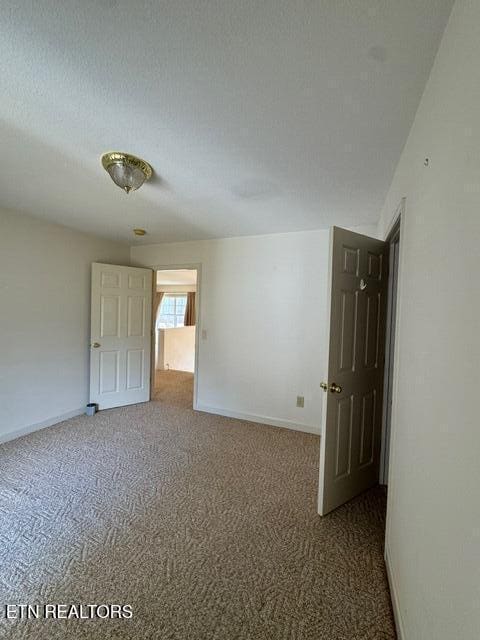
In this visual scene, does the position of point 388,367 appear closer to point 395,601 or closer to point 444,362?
point 395,601

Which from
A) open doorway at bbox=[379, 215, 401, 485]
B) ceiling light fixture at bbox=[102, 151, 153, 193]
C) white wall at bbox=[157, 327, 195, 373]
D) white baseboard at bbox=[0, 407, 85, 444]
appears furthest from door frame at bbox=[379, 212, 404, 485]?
white wall at bbox=[157, 327, 195, 373]

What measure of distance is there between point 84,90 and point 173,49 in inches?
19.3

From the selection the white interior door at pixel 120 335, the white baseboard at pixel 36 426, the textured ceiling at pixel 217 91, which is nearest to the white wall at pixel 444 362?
the textured ceiling at pixel 217 91

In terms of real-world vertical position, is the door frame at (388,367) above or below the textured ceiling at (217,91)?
below

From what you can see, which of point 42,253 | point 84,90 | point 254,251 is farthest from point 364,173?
point 42,253

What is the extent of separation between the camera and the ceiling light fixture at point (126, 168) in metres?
1.77

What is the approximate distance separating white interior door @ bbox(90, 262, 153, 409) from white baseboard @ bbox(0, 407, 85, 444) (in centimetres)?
28

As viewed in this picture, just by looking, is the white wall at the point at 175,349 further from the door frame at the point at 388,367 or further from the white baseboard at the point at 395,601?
the white baseboard at the point at 395,601

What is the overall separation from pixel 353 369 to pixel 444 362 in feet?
4.15

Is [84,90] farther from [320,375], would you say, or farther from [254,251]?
[320,375]

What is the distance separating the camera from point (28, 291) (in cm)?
316

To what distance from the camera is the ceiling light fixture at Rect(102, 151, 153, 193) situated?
5.81 ft

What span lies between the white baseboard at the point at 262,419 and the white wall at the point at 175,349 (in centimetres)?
285

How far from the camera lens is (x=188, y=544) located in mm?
1721
